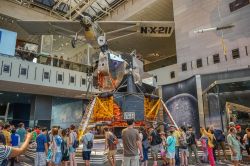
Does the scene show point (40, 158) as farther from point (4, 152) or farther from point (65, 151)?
point (4, 152)

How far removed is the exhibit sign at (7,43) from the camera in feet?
65.1

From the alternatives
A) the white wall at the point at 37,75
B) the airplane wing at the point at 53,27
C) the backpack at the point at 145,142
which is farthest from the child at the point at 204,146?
the white wall at the point at 37,75

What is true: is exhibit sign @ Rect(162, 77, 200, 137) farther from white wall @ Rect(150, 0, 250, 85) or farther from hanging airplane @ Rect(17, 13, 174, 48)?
hanging airplane @ Rect(17, 13, 174, 48)

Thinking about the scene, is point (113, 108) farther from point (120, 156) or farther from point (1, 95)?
point (1, 95)

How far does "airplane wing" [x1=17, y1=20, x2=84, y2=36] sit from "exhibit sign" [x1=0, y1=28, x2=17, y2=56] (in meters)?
3.21

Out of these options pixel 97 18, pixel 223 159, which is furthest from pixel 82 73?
pixel 223 159

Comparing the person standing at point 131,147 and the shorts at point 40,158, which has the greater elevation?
the person standing at point 131,147

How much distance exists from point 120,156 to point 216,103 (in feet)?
26.9

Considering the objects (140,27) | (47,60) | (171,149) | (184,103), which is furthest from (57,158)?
(47,60)

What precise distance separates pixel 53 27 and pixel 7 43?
6.05m

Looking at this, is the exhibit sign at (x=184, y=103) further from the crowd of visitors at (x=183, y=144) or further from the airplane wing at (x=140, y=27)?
the crowd of visitors at (x=183, y=144)

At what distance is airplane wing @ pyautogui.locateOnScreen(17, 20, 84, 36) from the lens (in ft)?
56.0

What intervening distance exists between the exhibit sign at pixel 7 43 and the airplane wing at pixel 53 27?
3206 millimetres

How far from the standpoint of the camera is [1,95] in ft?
81.5
